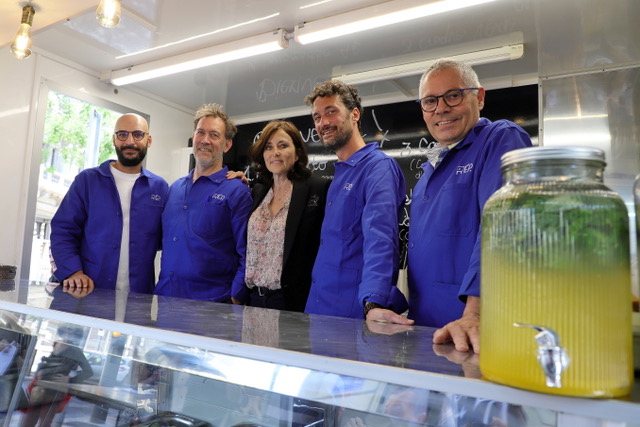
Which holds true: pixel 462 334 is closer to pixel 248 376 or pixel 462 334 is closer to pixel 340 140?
pixel 248 376

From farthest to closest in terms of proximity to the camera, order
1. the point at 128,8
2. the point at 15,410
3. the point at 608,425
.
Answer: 1. the point at 128,8
2. the point at 15,410
3. the point at 608,425

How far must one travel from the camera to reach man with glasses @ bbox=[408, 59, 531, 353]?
1.41 meters

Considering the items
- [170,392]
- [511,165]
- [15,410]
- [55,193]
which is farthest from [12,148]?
[511,165]

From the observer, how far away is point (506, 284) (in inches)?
19.4

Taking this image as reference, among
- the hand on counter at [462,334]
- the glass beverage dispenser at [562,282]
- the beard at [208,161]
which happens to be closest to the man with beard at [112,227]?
the beard at [208,161]

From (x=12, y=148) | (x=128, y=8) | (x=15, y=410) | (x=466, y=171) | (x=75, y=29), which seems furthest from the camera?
(x=12, y=148)

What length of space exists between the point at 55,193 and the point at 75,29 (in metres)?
1.41

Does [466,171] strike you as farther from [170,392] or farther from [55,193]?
[55,193]

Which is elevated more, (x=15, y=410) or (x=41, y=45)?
(x=41, y=45)

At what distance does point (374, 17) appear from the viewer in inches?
113

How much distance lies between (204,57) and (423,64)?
1560 millimetres

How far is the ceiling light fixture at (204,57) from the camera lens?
3.31 meters

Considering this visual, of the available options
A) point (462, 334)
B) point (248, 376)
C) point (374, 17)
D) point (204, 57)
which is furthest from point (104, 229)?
point (462, 334)

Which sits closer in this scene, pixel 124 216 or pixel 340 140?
pixel 340 140
